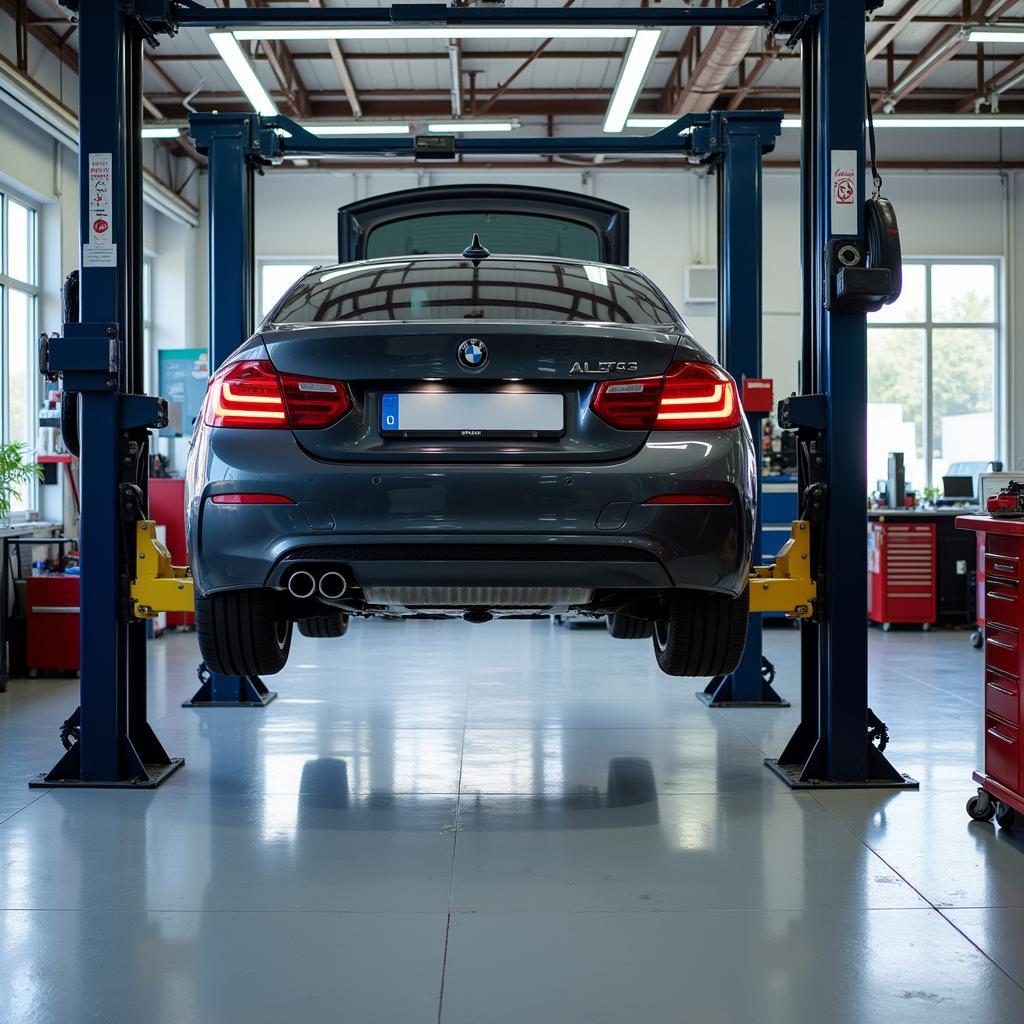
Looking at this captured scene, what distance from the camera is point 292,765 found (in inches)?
166

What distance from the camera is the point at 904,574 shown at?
9422 mm

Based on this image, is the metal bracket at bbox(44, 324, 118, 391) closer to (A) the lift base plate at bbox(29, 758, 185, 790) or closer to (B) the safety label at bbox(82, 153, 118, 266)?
(B) the safety label at bbox(82, 153, 118, 266)

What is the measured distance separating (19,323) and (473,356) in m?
9.49

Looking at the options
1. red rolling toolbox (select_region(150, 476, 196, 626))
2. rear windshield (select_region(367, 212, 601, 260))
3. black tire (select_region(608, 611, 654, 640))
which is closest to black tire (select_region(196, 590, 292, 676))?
black tire (select_region(608, 611, 654, 640))

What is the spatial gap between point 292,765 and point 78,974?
1.96 meters

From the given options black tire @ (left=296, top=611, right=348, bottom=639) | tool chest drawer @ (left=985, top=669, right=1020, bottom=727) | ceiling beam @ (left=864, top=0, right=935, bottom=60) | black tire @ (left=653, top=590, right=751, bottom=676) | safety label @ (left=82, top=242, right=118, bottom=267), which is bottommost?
tool chest drawer @ (left=985, top=669, right=1020, bottom=727)

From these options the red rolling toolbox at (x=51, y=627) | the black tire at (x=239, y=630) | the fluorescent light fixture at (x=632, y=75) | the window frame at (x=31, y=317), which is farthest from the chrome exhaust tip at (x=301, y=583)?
the window frame at (x=31, y=317)

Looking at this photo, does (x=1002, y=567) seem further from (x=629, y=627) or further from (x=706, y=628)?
(x=629, y=627)

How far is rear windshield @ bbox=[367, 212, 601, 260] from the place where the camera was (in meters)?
4.62

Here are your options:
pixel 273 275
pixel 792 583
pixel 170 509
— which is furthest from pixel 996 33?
pixel 273 275

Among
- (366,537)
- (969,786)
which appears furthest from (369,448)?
(969,786)

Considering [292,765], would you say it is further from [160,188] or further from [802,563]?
[160,188]

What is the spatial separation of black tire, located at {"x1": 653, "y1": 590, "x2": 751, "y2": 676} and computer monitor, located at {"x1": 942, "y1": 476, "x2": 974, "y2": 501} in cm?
850

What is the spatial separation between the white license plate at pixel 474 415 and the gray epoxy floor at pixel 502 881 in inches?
43.8
